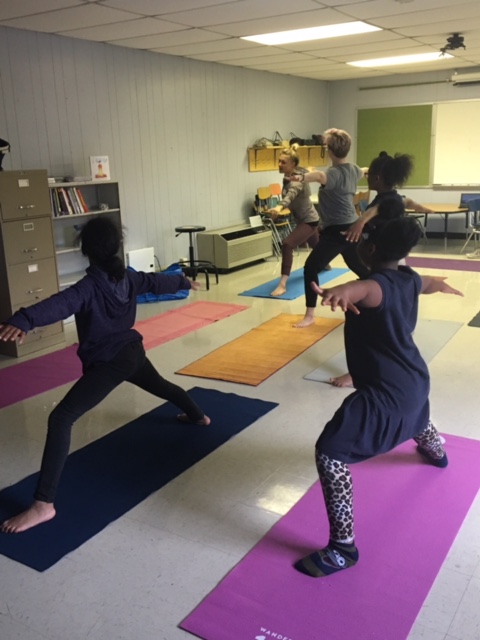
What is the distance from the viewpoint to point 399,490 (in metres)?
2.63

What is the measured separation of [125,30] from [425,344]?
377 centimetres

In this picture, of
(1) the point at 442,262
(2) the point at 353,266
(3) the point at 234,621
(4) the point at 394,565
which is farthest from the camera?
(1) the point at 442,262

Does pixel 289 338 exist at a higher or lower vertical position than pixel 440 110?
lower

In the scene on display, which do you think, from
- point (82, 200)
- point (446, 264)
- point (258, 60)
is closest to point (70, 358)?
point (82, 200)

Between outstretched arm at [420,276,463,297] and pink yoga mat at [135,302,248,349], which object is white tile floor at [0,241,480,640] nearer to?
pink yoga mat at [135,302,248,349]

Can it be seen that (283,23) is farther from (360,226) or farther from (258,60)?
(360,226)

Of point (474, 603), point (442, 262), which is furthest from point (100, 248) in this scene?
point (442, 262)

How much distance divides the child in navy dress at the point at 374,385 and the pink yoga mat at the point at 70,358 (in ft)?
7.90

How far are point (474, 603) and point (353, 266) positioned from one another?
3.05 m

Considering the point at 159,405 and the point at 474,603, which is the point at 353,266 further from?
the point at 474,603

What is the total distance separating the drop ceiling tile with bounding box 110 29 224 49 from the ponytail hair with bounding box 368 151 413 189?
8.60 ft

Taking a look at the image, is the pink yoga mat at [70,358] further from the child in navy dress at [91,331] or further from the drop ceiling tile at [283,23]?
the drop ceiling tile at [283,23]

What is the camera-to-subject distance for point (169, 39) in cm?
593

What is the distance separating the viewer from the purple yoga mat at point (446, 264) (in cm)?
756
